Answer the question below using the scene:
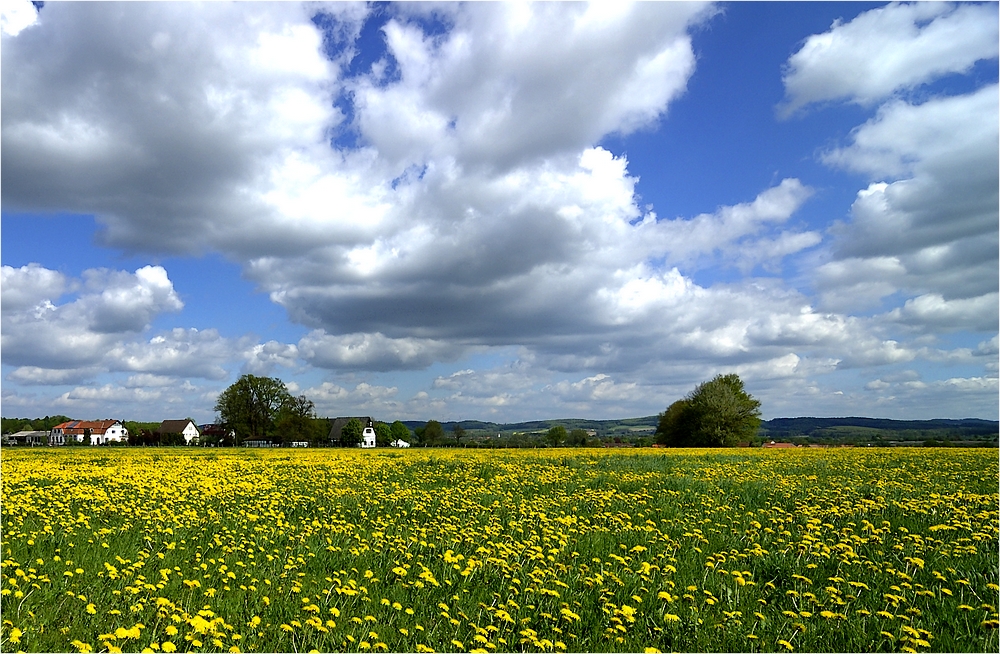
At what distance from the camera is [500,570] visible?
8.24m

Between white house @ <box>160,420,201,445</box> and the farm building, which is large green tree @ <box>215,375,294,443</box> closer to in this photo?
the farm building

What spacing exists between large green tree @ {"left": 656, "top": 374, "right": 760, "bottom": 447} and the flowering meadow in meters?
57.4

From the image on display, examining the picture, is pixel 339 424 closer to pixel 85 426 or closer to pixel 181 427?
pixel 181 427

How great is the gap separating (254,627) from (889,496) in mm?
13554

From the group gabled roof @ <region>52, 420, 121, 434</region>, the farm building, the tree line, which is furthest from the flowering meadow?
gabled roof @ <region>52, 420, 121, 434</region>

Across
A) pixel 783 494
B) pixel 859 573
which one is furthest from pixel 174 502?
pixel 783 494

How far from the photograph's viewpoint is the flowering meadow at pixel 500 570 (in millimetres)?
6188

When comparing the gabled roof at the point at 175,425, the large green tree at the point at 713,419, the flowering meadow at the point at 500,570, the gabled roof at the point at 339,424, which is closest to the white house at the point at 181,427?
the gabled roof at the point at 175,425

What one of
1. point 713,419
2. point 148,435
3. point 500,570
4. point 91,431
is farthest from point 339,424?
point 500,570

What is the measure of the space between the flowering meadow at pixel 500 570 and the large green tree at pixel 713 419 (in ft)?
188

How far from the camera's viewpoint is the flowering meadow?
6188mm

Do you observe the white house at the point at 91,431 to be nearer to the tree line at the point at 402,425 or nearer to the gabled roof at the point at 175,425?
the gabled roof at the point at 175,425

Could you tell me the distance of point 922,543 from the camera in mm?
9234

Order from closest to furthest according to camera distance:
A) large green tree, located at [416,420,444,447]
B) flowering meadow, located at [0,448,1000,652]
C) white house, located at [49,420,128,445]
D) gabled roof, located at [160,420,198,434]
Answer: flowering meadow, located at [0,448,1000,652] < large green tree, located at [416,420,444,447] < gabled roof, located at [160,420,198,434] < white house, located at [49,420,128,445]
